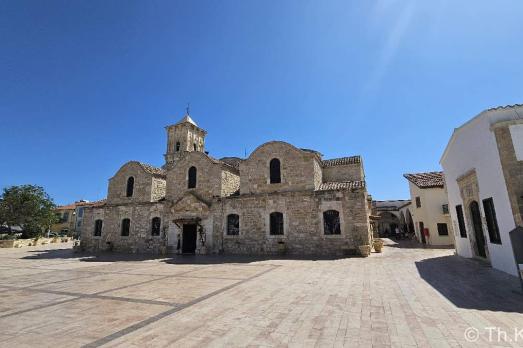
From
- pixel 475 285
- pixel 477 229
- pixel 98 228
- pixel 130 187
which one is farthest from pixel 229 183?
pixel 475 285

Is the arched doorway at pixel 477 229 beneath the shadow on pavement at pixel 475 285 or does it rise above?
above

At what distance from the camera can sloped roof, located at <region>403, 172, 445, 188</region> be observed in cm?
2098

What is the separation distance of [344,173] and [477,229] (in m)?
8.77

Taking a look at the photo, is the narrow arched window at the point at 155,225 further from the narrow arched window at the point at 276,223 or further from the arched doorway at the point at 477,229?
the arched doorway at the point at 477,229

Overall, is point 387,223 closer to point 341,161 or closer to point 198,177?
point 341,161

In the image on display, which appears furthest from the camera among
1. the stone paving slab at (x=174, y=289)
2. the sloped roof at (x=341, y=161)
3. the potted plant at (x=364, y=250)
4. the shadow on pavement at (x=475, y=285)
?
the sloped roof at (x=341, y=161)

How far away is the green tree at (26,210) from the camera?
3110cm

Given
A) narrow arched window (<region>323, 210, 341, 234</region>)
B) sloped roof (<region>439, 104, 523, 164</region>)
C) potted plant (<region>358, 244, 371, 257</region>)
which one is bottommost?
potted plant (<region>358, 244, 371, 257</region>)

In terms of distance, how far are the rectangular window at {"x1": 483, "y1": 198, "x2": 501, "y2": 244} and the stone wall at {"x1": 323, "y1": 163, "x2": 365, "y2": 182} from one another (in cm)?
910

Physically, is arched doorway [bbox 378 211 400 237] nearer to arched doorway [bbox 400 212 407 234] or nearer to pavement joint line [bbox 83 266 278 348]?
arched doorway [bbox 400 212 407 234]

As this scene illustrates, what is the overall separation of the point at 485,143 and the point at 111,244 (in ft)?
79.0

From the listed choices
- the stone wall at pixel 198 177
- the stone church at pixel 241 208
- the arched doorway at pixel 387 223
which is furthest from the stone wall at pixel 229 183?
the arched doorway at pixel 387 223

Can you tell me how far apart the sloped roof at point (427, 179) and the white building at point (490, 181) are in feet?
29.8

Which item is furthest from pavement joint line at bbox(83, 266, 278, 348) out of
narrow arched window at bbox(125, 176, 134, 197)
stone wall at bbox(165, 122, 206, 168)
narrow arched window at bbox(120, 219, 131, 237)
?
stone wall at bbox(165, 122, 206, 168)
